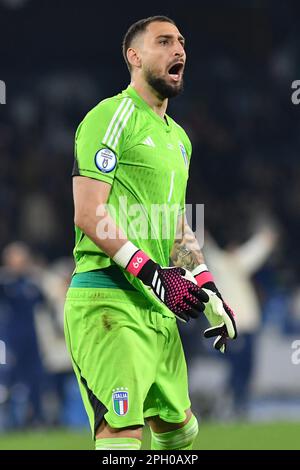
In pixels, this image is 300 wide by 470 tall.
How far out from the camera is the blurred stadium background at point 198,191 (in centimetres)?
1078

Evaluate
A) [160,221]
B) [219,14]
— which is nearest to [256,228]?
[219,14]

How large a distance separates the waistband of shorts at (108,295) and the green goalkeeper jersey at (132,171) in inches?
1.9

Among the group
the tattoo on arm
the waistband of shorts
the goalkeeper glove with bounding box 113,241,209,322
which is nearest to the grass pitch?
the tattoo on arm

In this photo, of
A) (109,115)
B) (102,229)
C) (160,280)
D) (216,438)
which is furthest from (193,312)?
(216,438)

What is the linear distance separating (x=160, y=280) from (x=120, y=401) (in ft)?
1.74

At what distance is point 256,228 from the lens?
1230 cm

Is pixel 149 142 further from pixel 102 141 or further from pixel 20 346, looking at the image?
pixel 20 346

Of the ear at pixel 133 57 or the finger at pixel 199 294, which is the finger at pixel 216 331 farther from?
the ear at pixel 133 57

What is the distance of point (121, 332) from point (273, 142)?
30.5ft

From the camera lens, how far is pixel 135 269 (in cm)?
463

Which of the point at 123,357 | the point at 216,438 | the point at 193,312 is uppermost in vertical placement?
the point at 193,312

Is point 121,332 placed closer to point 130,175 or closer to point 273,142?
point 130,175
